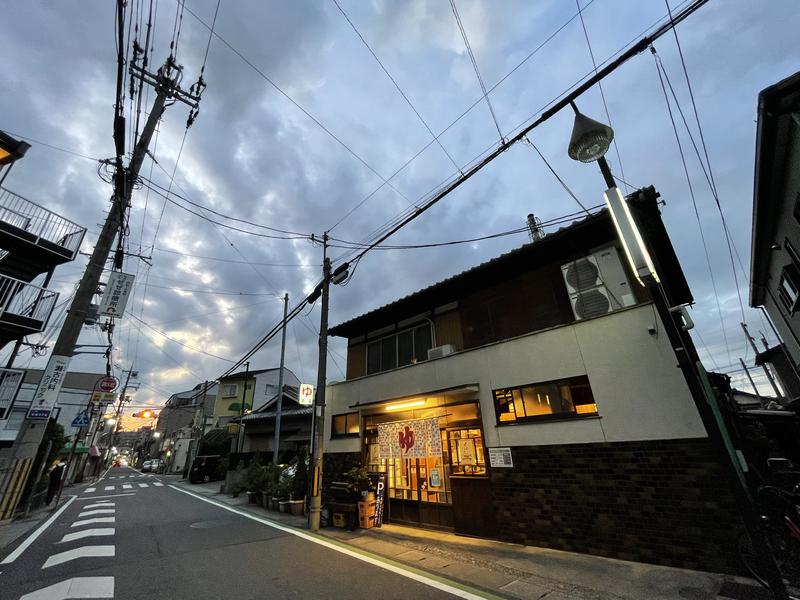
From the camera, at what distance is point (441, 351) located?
33.1 feet

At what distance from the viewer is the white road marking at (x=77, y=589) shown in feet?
16.2

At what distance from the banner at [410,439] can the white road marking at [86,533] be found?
804 centimetres

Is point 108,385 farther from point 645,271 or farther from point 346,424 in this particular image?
point 645,271

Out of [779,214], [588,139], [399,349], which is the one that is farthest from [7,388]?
[779,214]

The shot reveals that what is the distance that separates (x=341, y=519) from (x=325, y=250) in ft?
29.3

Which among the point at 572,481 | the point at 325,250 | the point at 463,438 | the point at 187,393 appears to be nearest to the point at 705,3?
the point at 572,481

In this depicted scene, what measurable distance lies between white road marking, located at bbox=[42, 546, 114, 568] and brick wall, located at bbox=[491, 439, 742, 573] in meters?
9.02

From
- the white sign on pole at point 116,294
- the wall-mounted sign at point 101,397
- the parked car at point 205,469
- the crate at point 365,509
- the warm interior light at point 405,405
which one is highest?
the white sign on pole at point 116,294

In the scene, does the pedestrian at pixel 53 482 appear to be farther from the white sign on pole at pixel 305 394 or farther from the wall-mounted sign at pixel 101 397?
Answer: the white sign on pole at pixel 305 394

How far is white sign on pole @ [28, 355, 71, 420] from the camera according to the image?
9930 mm

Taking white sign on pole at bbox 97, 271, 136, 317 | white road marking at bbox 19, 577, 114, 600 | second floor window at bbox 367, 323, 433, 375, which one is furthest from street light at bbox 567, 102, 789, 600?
white sign on pole at bbox 97, 271, 136, 317

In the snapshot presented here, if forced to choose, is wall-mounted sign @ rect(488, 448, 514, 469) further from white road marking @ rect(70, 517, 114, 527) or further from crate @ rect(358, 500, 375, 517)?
white road marking @ rect(70, 517, 114, 527)

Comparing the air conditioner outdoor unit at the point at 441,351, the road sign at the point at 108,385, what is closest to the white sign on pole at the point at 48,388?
the road sign at the point at 108,385

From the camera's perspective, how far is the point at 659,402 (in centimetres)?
617
